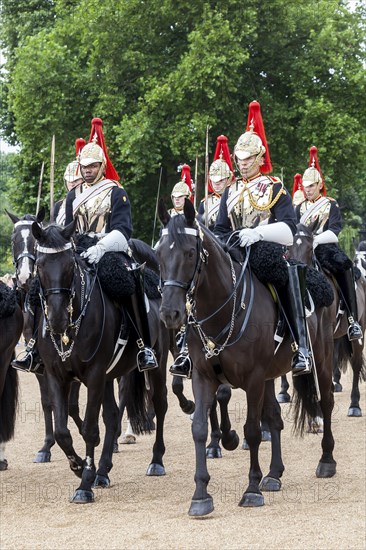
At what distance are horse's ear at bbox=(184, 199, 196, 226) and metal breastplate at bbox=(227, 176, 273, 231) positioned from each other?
1.66 m

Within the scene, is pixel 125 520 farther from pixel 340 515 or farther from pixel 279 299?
pixel 279 299

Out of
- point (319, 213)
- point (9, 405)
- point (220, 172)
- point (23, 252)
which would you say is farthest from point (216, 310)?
point (220, 172)

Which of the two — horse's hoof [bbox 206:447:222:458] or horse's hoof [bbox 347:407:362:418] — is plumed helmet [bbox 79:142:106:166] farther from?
horse's hoof [bbox 347:407:362:418]

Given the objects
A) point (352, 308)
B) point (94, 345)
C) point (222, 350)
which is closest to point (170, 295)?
point (222, 350)

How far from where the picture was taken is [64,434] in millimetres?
8742

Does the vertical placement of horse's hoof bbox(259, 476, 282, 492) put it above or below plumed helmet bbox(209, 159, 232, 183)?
below

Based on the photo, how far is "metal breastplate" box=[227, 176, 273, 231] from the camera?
370 inches

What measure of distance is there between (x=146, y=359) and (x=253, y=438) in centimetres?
148

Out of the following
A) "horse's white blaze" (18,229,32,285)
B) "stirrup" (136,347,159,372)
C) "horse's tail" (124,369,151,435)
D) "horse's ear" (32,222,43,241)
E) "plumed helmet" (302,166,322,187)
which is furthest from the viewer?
"plumed helmet" (302,166,322,187)

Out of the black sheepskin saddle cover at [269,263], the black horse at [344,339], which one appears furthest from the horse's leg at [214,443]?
the black sheepskin saddle cover at [269,263]

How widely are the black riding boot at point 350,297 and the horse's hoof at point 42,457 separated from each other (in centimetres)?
396

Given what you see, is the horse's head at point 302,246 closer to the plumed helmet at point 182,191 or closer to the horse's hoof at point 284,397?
the plumed helmet at point 182,191

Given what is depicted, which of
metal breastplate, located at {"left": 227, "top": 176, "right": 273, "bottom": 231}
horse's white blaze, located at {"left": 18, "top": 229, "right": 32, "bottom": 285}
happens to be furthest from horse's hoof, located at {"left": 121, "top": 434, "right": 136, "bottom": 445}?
metal breastplate, located at {"left": 227, "top": 176, "right": 273, "bottom": 231}

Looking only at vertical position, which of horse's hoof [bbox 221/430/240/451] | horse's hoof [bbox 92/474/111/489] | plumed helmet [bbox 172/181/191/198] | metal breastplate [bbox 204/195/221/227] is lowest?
horse's hoof [bbox 92/474/111/489]
